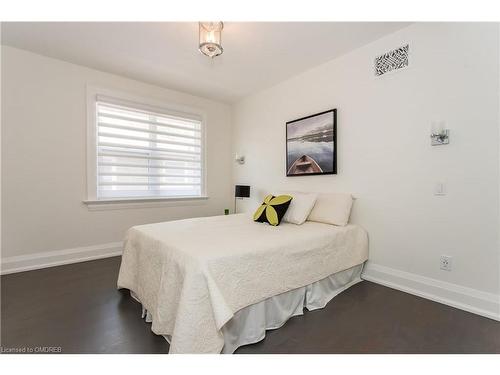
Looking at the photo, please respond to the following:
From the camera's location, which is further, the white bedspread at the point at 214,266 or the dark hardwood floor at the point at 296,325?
the dark hardwood floor at the point at 296,325

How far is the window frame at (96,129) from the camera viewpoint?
323 cm

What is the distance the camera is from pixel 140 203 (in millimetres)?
3666

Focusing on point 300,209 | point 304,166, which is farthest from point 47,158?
point 304,166

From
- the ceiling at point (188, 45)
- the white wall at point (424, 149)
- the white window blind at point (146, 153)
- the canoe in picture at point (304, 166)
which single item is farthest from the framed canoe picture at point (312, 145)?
the white window blind at point (146, 153)

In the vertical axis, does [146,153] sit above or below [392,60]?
below

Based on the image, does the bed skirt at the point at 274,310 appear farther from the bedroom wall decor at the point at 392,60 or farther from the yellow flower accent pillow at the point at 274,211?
the bedroom wall decor at the point at 392,60

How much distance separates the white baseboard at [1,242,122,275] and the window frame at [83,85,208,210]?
1.84 ft

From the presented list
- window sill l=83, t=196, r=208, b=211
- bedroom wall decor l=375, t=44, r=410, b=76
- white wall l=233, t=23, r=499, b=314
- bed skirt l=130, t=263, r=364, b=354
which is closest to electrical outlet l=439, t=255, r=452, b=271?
white wall l=233, t=23, r=499, b=314

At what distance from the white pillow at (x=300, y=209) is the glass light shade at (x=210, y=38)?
1.71 metres

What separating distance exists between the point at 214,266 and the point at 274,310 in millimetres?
660

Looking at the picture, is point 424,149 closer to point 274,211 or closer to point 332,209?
point 332,209

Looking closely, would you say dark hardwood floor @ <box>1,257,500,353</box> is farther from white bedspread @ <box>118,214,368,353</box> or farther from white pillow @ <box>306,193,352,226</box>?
white pillow @ <box>306,193,352,226</box>
